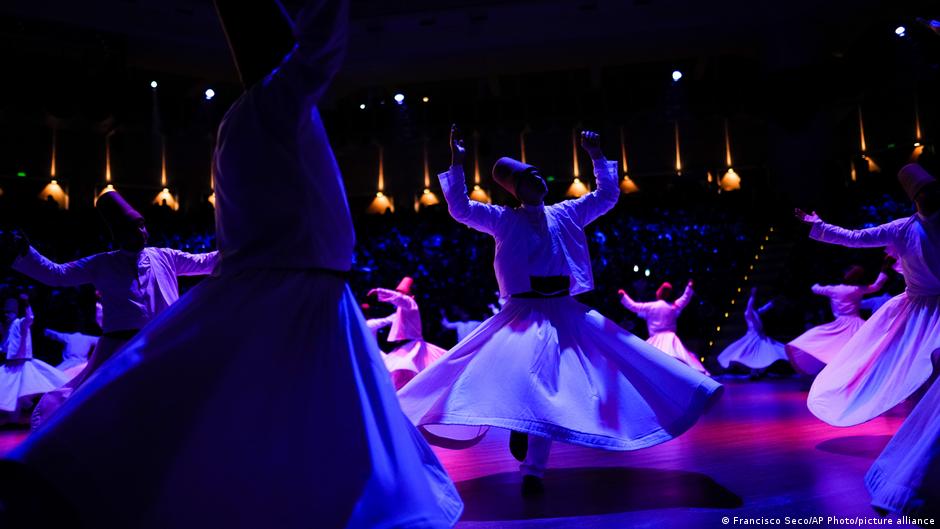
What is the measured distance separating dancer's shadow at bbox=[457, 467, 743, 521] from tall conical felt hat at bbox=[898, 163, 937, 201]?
8.98 feet

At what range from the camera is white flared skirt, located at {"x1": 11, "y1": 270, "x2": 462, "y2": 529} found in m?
1.81

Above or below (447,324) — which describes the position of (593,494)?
below

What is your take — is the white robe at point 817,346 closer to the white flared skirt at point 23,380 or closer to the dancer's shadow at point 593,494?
the dancer's shadow at point 593,494

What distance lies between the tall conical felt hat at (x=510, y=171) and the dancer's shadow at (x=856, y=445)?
2487 mm

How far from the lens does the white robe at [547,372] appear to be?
3510 millimetres

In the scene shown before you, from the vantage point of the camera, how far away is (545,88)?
26.7 metres

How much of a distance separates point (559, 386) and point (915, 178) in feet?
10.5

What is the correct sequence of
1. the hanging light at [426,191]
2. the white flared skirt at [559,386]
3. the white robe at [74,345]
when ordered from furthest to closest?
the hanging light at [426,191] < the white robe at [74,345] < the white flared skirt at [559,386]

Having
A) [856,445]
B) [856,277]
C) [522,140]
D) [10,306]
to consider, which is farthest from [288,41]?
[522,140]

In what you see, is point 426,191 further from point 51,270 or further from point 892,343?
point 51,270

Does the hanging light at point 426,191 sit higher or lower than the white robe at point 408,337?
higher

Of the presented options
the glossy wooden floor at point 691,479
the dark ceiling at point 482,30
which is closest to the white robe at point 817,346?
the glossy wooden floor at point 691,479

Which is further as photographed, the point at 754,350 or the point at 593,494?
the point at 754,350

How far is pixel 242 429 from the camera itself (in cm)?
193
